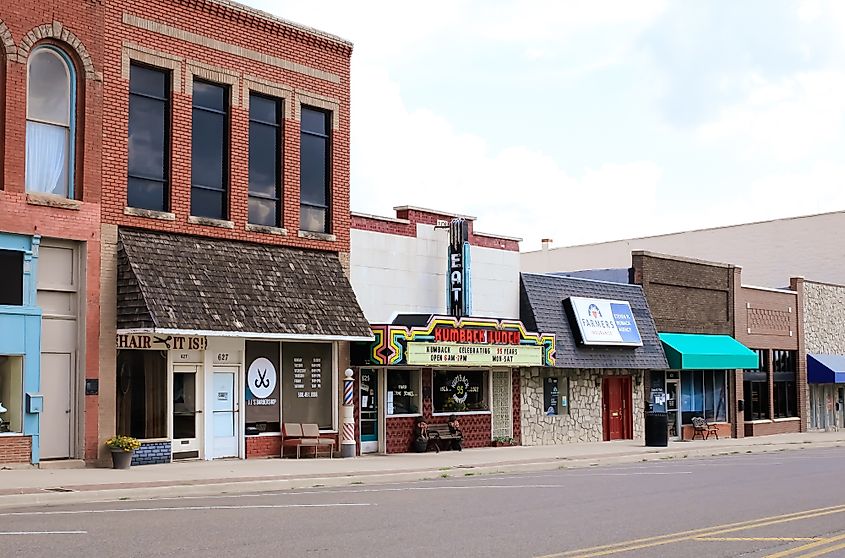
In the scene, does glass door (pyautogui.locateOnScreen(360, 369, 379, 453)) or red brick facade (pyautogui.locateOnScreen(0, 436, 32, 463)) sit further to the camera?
glass door (pyautogui.locateOnScreen(360, 369, 379, 453))

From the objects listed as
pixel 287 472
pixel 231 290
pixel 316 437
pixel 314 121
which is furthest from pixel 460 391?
pixel 287 472

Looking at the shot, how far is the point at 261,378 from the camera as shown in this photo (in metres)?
26.2

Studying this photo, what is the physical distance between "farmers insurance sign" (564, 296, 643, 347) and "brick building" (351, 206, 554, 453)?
2.17 m

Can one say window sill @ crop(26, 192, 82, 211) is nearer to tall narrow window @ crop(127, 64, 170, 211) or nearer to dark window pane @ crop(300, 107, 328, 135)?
tall narrow window @ crop(127, 64, 170, 211)

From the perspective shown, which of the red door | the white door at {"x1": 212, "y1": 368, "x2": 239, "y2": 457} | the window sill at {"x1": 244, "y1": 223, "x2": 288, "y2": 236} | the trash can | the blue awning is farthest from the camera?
the blue awning

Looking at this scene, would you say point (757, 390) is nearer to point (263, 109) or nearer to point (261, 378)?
point (261, 378)

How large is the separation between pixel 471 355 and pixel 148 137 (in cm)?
1003

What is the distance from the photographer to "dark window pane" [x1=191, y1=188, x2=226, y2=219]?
25.1 metres

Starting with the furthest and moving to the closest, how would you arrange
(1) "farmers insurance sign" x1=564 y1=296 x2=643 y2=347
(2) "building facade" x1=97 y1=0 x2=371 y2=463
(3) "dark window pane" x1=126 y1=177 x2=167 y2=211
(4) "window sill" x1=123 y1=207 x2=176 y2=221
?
(1) "farmers insurance sign" x1=564 y1=296 x2=643 y2=347 → (3) "dark window pane" x1=126 y1=177 x2=167 y2=211 → (4) "window sill" x1=123 y1=207 x2=176 y2=221 → (2) "building facade" x1=97 y1=0 x2=371 y2=463

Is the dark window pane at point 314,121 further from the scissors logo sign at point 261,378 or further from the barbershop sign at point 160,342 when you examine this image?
the barbershop sign at point 160,342

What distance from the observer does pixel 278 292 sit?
25.6m

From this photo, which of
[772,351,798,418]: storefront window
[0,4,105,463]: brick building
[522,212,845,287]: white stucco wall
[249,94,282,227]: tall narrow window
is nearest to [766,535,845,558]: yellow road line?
[0,4,105,463]: brick building

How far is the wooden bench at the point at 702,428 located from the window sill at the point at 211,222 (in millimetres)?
20478

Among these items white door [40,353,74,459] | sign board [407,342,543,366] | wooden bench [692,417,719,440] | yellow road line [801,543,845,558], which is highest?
sign board [407,342,543,366]
